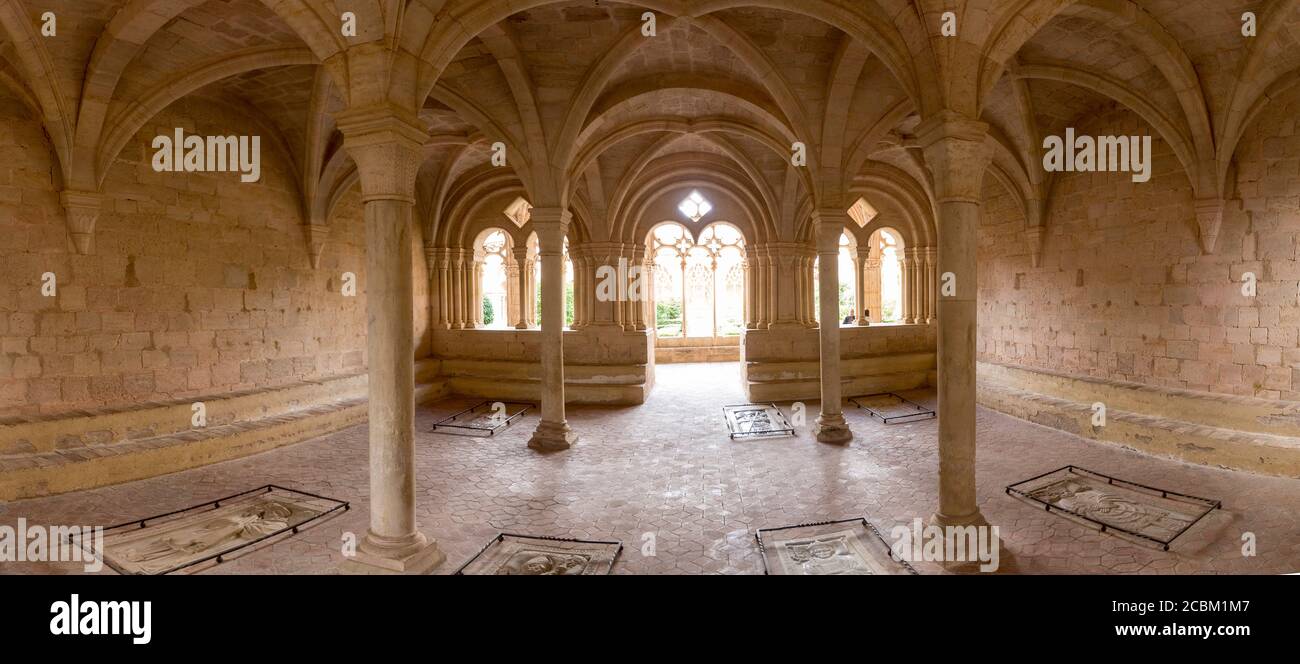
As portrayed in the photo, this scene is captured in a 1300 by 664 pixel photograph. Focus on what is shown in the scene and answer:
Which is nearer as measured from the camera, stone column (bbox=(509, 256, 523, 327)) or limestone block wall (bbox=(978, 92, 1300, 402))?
limestone block wall (bbox=(978, 92, 1300, 402))

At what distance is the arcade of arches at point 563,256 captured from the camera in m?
4.58

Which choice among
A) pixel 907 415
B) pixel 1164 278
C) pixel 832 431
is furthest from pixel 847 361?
pixel 1164 278

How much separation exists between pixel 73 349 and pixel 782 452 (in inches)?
369

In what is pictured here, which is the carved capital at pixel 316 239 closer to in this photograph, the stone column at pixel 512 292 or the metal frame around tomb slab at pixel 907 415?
the stone column at pixel 512 292

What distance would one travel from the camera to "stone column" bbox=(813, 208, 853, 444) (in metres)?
8.53

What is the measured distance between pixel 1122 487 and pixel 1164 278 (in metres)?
4.02

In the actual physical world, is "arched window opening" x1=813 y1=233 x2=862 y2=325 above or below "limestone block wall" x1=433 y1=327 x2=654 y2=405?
above

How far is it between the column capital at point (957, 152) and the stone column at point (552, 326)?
509 centimetres

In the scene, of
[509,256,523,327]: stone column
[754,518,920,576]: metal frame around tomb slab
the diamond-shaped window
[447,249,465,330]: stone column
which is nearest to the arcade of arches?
[754,518,920,576]: metal frame around tomb slab

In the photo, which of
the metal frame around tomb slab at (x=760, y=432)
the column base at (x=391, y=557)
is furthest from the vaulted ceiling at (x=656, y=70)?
the metal frame around tomb slab at (x=760, y=432)

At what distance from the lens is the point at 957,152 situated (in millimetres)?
4504

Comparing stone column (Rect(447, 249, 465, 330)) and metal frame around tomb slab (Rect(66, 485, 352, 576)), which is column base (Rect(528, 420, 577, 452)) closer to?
metal frame around tomb slab (Rect(66, 485, 352, 576))

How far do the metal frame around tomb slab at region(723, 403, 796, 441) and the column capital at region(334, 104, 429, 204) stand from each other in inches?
239

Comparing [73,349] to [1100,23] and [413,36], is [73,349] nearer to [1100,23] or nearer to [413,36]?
[413,36]
